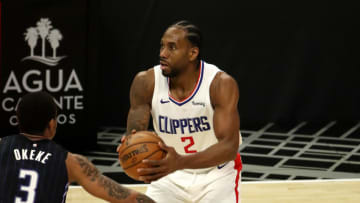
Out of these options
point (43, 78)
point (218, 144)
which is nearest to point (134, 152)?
point (218, 144)

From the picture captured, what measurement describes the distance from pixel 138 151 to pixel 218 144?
524mm

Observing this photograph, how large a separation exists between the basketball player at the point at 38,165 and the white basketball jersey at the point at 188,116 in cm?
108

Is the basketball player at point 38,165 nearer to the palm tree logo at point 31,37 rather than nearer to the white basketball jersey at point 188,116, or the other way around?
the white basketball jersey at point 188,116

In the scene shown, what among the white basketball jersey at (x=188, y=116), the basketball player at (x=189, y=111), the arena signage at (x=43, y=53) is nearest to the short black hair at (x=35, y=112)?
the basketball player at (x=189, y=111)

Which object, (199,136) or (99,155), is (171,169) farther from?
(99,155)

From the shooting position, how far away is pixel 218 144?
4445 millimetres

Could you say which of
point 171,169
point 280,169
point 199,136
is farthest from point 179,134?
point 280,169

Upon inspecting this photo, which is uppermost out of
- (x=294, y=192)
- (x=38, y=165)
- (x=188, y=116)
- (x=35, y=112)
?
(x=35, y=112)

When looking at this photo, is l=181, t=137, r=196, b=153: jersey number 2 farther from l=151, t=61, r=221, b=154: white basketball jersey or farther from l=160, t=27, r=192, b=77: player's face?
l=160, t=27, r=192, b=77: player's face

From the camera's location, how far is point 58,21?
759 centimetres

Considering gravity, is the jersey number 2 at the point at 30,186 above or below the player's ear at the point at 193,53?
below

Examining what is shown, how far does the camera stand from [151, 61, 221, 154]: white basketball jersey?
471 centimetres

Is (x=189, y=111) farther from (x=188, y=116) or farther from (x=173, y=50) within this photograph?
(x=173, y=50)

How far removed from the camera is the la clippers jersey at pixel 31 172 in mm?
3652
